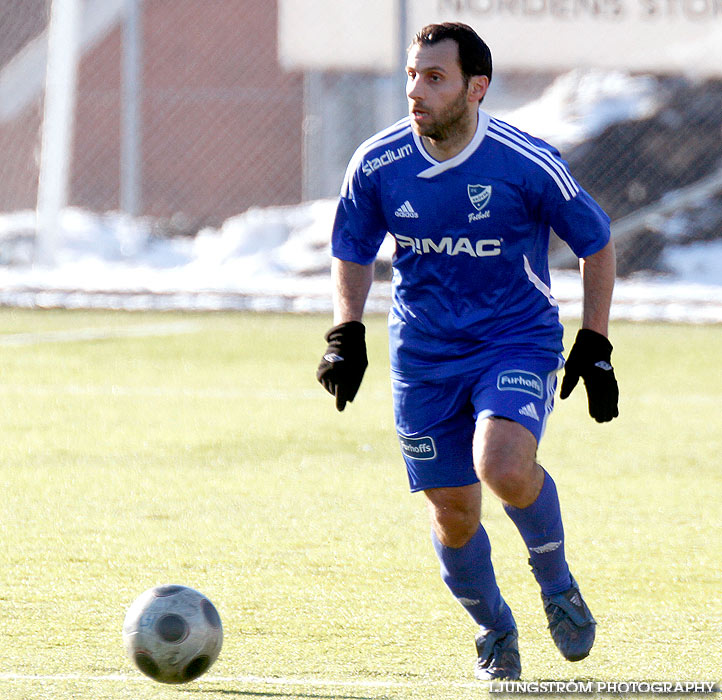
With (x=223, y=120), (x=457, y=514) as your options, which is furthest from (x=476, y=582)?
(x=223, y=120)

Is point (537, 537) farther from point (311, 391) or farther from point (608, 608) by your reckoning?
point (311, 391)

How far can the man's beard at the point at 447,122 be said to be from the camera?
3994 mm

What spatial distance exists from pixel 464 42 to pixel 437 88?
0.15 meters

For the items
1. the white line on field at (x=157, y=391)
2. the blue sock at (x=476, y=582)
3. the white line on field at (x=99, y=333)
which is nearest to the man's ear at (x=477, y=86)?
the blue sock at (x=476, y=582)

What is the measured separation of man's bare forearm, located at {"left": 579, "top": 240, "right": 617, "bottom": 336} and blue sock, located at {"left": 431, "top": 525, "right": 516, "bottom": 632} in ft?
2.13

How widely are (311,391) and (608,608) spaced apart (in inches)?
213

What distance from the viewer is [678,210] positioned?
17.4 metres

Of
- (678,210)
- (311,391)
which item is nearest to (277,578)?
(311,391)

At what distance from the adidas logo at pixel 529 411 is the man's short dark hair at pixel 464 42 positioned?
88 cm

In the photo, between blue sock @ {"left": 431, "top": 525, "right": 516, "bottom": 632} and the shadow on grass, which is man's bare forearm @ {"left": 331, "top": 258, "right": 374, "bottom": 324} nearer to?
blue sock @ {"left": 431, "top": 525, "right": 516, "bottom": 632}

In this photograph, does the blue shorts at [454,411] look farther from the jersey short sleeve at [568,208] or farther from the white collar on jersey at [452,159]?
the white collar on jersey at [452,159]

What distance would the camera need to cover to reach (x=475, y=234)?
404 cm

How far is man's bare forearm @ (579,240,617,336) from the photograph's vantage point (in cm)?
404

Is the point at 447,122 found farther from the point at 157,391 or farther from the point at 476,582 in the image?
the point at 157,391
